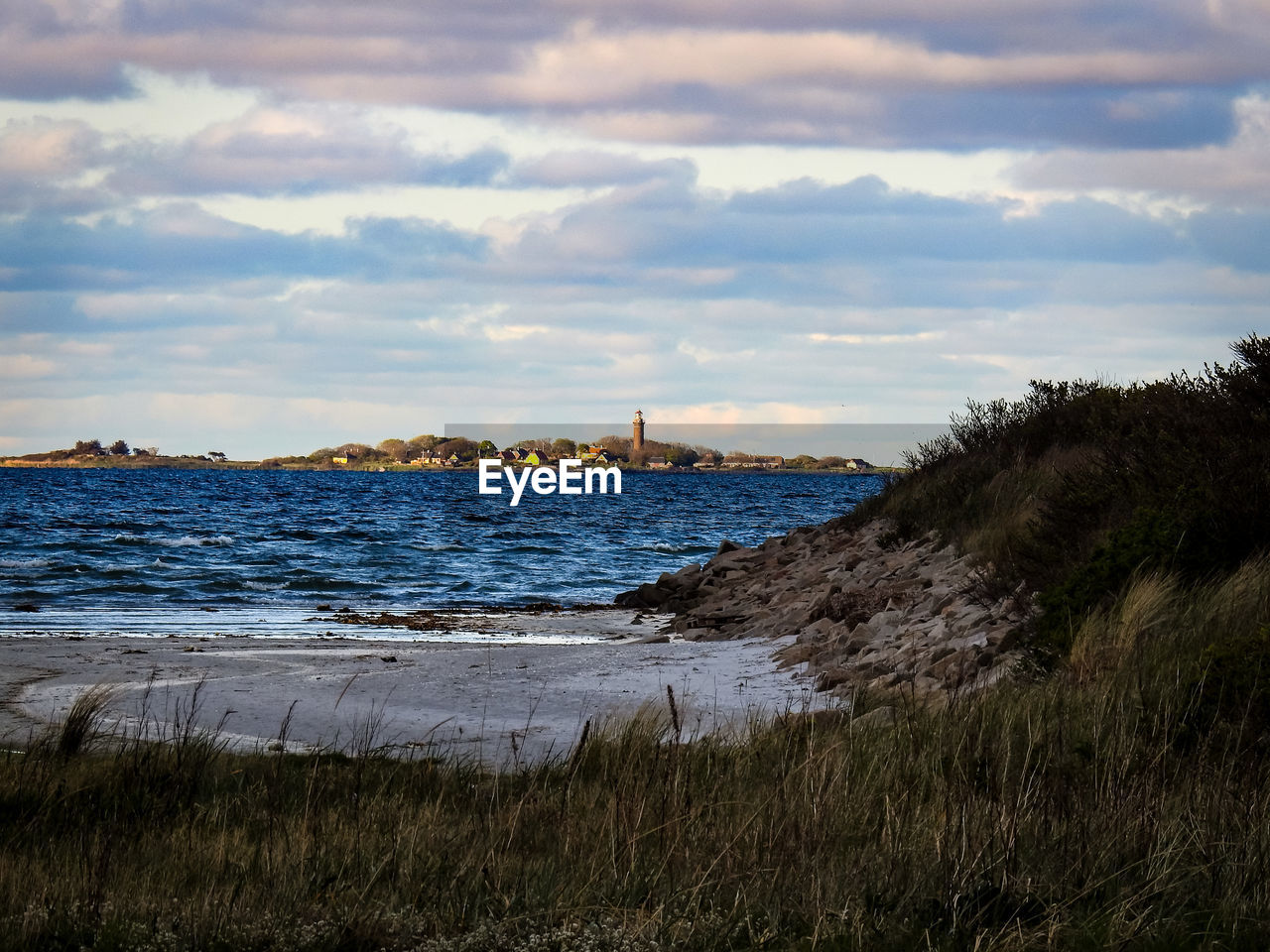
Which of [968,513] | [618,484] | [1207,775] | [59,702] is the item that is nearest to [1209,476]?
[1207,775]

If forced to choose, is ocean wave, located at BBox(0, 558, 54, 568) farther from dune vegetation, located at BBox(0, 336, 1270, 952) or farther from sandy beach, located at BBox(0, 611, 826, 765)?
dune vegetation, located at BBox(0, 336, 1270, 952)

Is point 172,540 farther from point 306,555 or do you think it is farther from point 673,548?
point 673,548

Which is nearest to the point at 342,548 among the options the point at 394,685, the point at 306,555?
the point at 306,555

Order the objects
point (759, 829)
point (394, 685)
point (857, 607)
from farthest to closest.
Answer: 1. point (857, 607)
2. point (394, 685)
3. point (759, 829)

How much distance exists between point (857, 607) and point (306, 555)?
23961 mm

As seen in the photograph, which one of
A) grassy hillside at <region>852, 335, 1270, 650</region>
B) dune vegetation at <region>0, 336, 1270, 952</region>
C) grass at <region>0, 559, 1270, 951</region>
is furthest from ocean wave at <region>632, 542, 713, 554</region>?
grass at <region>0, 559, 1270, 951</region>

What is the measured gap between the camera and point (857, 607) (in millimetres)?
14375

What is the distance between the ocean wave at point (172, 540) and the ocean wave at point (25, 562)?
16.5ft

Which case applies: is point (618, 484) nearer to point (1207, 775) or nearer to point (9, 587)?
point (9, 587)

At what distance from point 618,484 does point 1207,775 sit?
100168 mm

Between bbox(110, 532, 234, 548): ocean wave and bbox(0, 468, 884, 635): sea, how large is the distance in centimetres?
6

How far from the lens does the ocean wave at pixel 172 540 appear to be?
121ft

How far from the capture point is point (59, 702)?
11.5 m

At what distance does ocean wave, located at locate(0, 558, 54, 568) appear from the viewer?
29969mm
